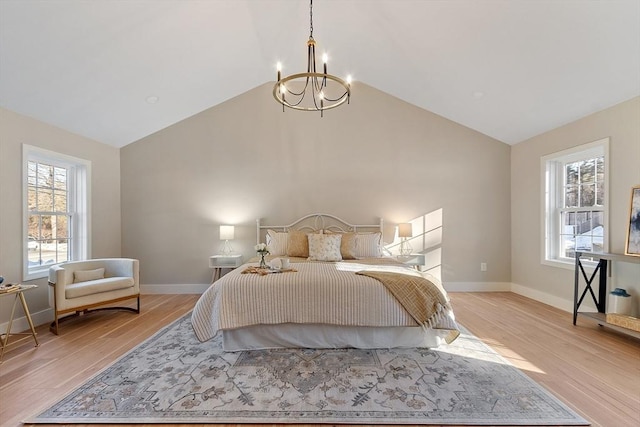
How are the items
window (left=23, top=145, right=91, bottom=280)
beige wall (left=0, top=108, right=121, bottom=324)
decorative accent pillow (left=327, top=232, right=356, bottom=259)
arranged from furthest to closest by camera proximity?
1. decorative accent pillow (left=327, top=232, right=356, bottom=259)
2. window (left=23, top=145, right=91, bottom=280)
3. beige wall (left=0, top=108, right=121, bottom=324)

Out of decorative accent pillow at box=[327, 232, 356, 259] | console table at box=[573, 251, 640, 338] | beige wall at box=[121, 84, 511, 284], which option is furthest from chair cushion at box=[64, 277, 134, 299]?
console table at box=[573, 251, 640, 338]

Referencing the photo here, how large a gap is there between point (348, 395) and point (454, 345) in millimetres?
1347

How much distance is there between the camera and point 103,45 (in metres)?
2.92

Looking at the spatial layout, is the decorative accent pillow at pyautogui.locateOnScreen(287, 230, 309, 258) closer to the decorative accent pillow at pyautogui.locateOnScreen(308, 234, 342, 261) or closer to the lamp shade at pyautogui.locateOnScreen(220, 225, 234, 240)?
the decorative accent pillow at pyautogui.locateOnScreen(308, 234, 342, 261)

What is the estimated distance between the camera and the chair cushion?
3.25m

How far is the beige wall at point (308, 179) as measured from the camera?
4.89 meters

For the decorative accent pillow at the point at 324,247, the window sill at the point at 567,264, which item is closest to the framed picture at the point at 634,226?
the window sill at the point at 567,264

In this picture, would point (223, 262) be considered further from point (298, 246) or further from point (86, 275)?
point (86, 275)

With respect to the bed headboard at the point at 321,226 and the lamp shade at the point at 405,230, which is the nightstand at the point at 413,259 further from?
the bed headboard at the point at 321,226

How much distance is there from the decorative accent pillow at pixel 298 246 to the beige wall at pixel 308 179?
0.65 meters

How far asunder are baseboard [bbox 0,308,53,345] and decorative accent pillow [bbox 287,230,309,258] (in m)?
2.99

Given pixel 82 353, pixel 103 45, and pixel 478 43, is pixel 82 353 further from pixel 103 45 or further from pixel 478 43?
pixel 478 43

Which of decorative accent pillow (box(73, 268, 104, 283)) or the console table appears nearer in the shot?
the console table

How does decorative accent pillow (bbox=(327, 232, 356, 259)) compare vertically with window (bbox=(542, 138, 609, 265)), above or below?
below
